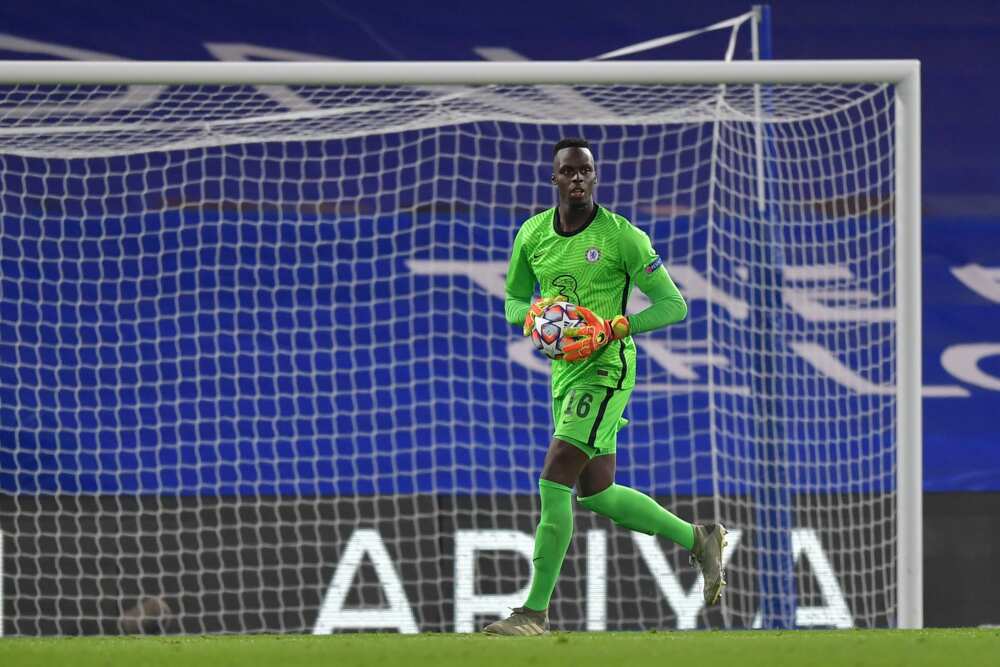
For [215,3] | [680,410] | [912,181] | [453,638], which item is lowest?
[453,638]

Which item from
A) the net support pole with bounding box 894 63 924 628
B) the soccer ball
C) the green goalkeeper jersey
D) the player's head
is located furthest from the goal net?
the soccer ball

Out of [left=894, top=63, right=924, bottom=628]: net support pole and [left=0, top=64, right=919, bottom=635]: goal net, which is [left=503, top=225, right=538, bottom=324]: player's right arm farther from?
[left=0, top=64, right=919, bottom=635]: goal net

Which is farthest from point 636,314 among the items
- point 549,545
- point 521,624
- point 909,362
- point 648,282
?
point 909,362

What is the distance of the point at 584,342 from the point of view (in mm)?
3943

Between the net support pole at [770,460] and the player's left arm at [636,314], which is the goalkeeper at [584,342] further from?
the net support pole at [770,460]

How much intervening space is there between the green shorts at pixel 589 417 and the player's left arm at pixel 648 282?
211mm

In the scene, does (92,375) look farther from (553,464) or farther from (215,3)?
(553,464)

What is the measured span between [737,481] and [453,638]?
279 cm

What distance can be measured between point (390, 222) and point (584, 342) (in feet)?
10.3

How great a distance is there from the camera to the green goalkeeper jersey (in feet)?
13.4

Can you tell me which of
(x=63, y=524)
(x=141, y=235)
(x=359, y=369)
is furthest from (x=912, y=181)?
(x=63, y=524)

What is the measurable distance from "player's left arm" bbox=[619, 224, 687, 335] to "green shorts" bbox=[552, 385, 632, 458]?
0.21m

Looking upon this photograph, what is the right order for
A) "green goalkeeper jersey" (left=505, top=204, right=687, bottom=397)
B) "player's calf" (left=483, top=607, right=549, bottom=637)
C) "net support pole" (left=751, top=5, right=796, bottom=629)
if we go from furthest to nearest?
1. "net support pole" (left=751, top=5, right=796, bottom=629)
2. "green goalkeeper jersey" (left=505, top=204, right=687, bottom=397)
3. "player's calf" (left=483, top=607, right=549, bottom=637)

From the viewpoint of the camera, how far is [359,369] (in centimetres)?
689
